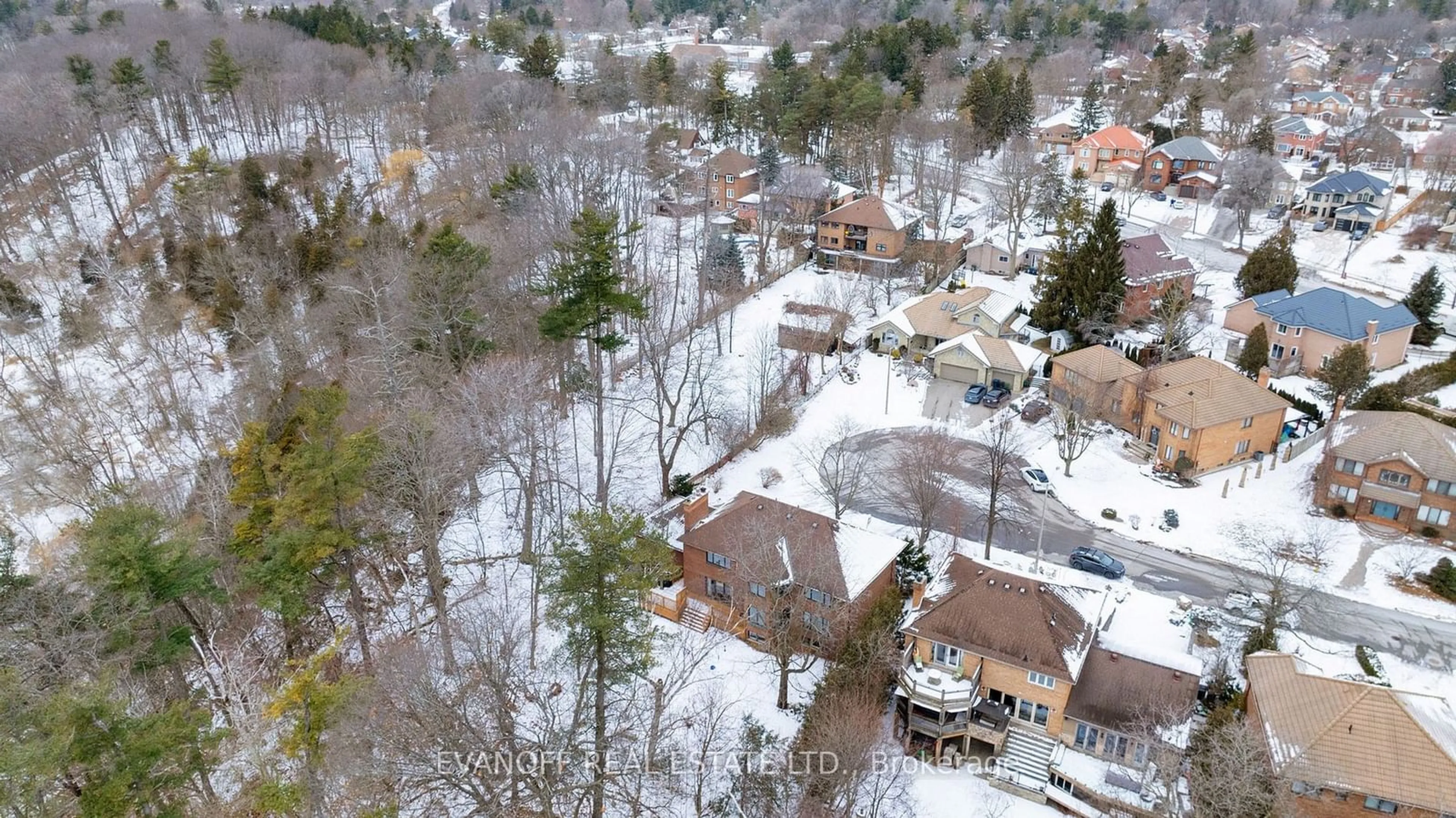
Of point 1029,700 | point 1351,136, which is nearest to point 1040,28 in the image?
point 1351,136

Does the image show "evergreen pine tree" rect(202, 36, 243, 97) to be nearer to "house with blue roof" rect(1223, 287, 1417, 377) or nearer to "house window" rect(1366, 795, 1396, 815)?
"house with blue roof" rect(1223, 287, 1417, 377)

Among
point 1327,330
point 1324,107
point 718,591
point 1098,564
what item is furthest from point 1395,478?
point 1324,107

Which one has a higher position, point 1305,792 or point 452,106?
point 452,106

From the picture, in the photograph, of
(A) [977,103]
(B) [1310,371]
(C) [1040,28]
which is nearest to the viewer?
A: (B) [1310,371]

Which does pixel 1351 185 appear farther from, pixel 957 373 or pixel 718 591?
pixel 718 591

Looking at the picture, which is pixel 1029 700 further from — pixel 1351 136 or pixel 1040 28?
pixel 1040 28

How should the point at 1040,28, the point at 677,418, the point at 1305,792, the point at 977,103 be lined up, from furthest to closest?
the point at 1040,28 → the point at 977,103 → the point at 677,418 → the point at 1305,792
